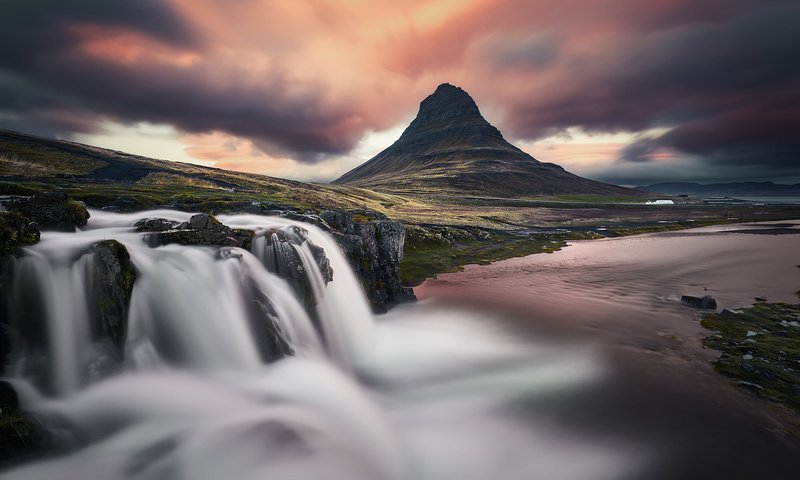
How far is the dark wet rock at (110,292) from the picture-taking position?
12.8m

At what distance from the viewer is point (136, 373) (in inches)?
501

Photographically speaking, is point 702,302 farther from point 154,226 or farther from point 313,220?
point 154,226

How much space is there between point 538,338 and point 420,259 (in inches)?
1025

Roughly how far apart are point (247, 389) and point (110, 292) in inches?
248

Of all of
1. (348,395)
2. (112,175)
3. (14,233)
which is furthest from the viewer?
(112,175)

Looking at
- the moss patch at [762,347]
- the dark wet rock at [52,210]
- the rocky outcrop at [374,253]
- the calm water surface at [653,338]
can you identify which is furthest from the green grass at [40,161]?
the moss patch at [762,347]

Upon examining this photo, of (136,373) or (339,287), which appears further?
(339,287)

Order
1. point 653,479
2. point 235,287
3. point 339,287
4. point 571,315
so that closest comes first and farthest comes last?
point 653,479 < point 235,287 < point 339,287 < point 571,315

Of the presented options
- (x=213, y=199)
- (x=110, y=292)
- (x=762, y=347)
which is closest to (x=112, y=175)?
(x=213, y=199)

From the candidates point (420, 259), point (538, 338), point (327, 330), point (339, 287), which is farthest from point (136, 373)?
point (420, 259)

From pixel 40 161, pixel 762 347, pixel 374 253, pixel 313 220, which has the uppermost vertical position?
pixel 40 161

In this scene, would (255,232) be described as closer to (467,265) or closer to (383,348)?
(383,348)

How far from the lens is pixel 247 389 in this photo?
13844mm

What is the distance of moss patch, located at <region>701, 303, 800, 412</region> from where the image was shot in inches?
594
